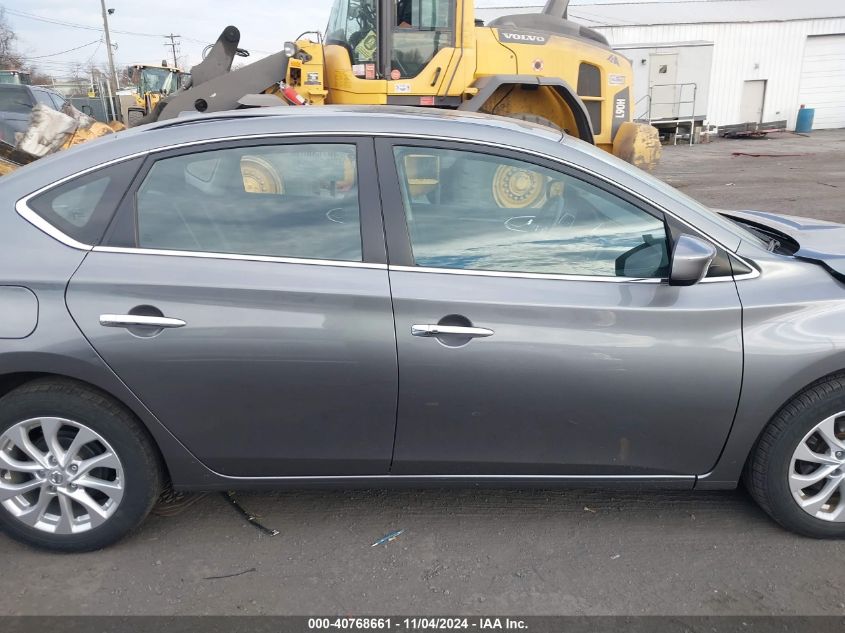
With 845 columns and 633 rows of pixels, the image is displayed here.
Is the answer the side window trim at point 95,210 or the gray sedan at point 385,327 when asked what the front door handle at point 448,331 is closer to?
the gray sedan at point 385,327

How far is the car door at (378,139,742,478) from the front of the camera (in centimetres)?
238

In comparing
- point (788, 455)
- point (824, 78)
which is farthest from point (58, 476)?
point (824, 78)

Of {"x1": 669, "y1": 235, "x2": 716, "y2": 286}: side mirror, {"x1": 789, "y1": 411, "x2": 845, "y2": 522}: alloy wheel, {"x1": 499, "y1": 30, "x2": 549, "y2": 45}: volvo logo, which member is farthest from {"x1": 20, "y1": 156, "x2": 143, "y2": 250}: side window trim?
{"x1": 499, "y1": 30, "x2": 549, "y2": 45}: volvo logo

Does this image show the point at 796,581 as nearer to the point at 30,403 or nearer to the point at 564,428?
the point at 564,428

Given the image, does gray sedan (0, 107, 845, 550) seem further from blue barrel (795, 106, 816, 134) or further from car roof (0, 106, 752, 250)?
blue barrel (795, 106, 816, 134)

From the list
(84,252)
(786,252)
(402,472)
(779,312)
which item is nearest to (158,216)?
(84,252)

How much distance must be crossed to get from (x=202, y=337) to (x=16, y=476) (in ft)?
3.29

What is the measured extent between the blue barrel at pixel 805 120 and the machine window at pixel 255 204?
31.2 m

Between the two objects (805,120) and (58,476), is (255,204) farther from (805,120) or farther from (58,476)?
(805,120)

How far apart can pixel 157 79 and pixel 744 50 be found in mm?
24180

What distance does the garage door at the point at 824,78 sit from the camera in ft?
94.4

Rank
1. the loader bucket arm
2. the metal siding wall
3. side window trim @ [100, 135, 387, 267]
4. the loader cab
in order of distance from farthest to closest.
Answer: the metal siding wall
the loader bucket arm
the loader cab
side window trim @ [100, 135, 387, 267]

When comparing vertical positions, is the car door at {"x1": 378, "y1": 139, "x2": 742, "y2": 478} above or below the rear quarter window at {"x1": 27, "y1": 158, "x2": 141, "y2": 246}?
below

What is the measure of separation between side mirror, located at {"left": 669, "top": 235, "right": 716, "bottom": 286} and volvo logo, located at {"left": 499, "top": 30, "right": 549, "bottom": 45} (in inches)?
245
